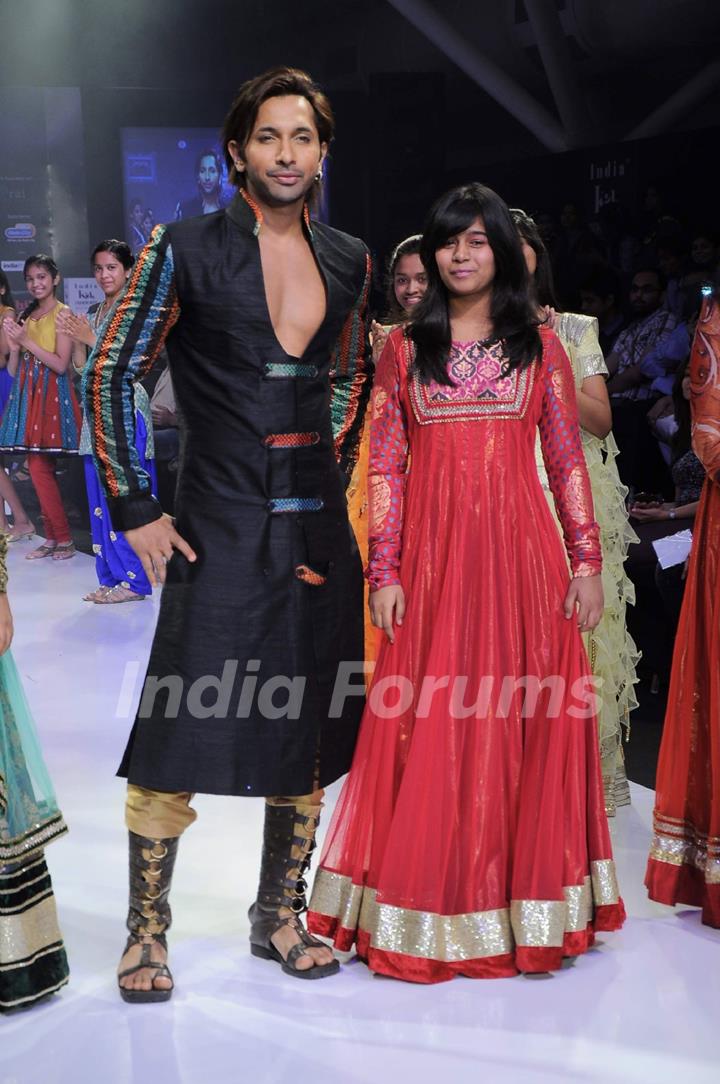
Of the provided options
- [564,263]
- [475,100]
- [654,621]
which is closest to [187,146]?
[475,100]

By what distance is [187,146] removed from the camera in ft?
39.8

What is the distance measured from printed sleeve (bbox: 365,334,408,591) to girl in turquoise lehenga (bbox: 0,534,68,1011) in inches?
28.7

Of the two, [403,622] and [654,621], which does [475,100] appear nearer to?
[654,621]

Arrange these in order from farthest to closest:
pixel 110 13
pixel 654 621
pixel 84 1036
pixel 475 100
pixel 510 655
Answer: pixel 110 13, pixel 475 100, pixel 654 621, pixel 510 655, pixel 84 1036

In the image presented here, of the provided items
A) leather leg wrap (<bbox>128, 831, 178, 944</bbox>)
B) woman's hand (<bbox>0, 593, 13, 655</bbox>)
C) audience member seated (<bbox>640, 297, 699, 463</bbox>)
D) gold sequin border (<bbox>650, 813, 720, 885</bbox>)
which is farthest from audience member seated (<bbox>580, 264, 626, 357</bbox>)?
woman's hand (<bbox>0, 593, 13, 655</bbox>)

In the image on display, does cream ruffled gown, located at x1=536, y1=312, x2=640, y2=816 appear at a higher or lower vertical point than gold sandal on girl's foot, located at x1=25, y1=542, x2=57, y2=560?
→ higher

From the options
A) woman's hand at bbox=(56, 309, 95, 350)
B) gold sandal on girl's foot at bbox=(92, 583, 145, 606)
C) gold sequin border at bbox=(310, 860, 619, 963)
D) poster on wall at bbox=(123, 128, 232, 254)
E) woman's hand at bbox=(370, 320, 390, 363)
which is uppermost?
poster on wall at bbox=(123, 128, 232, 254)

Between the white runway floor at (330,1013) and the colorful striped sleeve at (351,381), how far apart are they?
1.02 metres

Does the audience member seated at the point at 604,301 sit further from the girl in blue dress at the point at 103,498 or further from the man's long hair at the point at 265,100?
the man's long hair at the point at 265,100

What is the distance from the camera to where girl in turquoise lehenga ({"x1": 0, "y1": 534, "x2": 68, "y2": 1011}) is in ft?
8.34

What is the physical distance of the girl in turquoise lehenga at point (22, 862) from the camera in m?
2.54

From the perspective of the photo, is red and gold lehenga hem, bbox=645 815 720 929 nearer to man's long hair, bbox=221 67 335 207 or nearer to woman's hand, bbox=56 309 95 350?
man's long hair, bbox=221 67 335 207

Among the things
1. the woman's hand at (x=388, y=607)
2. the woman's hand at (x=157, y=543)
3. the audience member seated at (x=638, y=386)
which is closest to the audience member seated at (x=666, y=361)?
the audience member seated at (x=638, y=386)

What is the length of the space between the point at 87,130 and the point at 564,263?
5.63 metres
